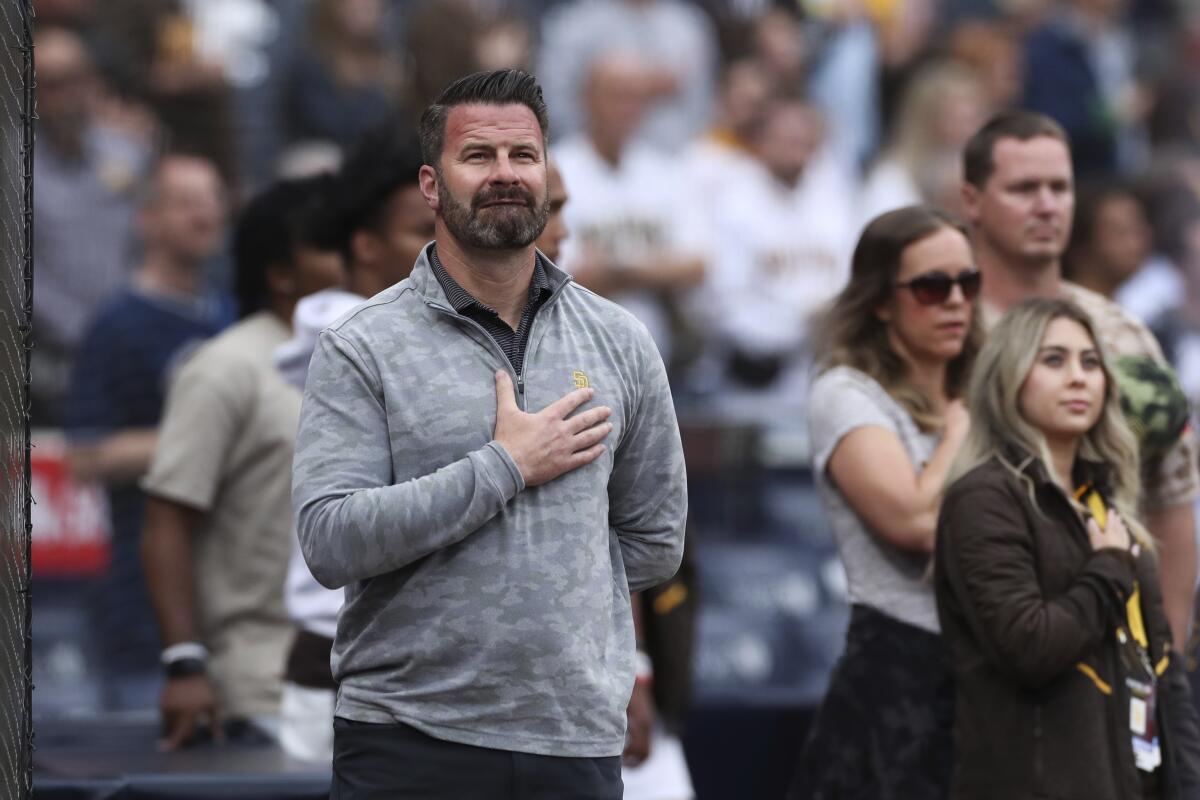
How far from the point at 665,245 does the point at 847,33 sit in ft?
7.93

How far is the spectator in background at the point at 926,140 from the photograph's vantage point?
9859 mm

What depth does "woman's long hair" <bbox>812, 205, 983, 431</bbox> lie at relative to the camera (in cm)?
478

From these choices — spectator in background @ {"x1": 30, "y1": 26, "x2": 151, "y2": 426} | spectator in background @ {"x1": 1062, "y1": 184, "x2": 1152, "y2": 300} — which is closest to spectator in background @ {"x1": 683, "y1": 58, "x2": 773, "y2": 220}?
spectator in background @ {"x1": 1062, "y1": 184, "x2": 1152, "y2": 300}

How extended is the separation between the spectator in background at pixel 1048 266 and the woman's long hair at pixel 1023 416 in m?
0.35

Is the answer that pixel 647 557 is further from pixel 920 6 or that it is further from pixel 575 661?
pixel 920 6

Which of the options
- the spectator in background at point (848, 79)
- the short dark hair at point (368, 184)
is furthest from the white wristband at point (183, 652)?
the spectator in background at point (848, 79)

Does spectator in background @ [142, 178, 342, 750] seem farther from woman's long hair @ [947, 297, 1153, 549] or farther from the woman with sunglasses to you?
woman's long hair @ [947, 297, 1153, 549]

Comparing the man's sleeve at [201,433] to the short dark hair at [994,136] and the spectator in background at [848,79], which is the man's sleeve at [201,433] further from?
the spectator in background at [848,79]

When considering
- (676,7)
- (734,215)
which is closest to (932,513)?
(734,215)

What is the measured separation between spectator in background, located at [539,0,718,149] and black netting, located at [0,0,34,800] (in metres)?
6.03

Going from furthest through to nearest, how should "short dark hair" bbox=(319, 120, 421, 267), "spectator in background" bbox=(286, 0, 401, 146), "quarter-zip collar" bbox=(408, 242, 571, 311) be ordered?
"spectator in background" bbox=(286, 0, 401, 146)
"short dark hair" bbox=(319, 120, 421, 267)
"quarter-zip collar" bbox=(408, 242, 571, 311)

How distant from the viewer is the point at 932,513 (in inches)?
173

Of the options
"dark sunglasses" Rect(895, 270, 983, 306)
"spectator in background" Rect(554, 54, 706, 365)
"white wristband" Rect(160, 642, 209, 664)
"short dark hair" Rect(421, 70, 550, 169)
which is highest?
"spectator in background" Rect(554, 54, 706, 365)

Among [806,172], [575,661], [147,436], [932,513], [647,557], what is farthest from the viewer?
[806,172]
